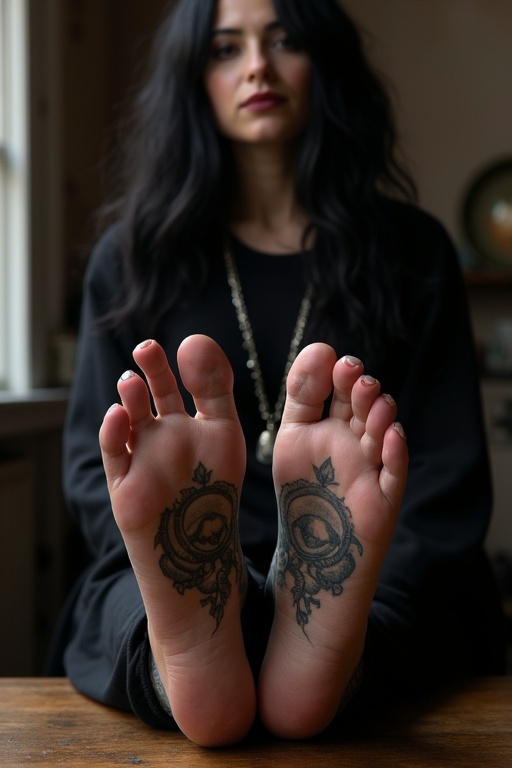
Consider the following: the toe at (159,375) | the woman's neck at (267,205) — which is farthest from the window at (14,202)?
the toe at (159,375)

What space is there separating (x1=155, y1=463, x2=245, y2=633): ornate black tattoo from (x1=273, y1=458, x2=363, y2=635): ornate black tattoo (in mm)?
53

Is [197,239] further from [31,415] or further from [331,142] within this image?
[31,415]

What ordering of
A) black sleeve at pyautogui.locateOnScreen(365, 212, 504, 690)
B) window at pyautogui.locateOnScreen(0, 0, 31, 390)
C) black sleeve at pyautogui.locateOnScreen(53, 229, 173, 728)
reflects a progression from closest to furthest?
black sleeve at pyautogui.locateOnScreen(53, 229, 173, 728) < black sleeve at pyautogui.locateOnScreen(365, 212, 504, 690) < window at pyautogui.locateOnScreen(0, 0, 31, 390)

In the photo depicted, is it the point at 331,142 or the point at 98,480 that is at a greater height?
the point at 331,142

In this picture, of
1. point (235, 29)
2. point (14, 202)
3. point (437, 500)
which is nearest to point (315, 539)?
point (437, 500)

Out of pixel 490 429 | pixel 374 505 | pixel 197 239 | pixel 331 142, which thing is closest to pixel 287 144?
pixel 331 142

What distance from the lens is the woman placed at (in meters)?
0.70

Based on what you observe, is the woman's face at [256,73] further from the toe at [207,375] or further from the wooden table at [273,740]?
the wooden table at [273,740]

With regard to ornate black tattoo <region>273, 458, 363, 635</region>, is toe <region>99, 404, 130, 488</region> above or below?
above

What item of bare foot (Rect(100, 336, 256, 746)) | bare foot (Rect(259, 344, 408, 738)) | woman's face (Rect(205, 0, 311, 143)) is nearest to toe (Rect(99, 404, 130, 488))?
bare foot (Rect(100, 336, 256, 746))

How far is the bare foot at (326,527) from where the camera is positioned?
0.70m

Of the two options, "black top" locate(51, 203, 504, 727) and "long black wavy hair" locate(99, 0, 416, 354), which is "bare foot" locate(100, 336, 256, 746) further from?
"long black wavy hair" locate(99, 0, 416, 354)

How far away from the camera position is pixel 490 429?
2586mm

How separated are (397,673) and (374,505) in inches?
9.5
